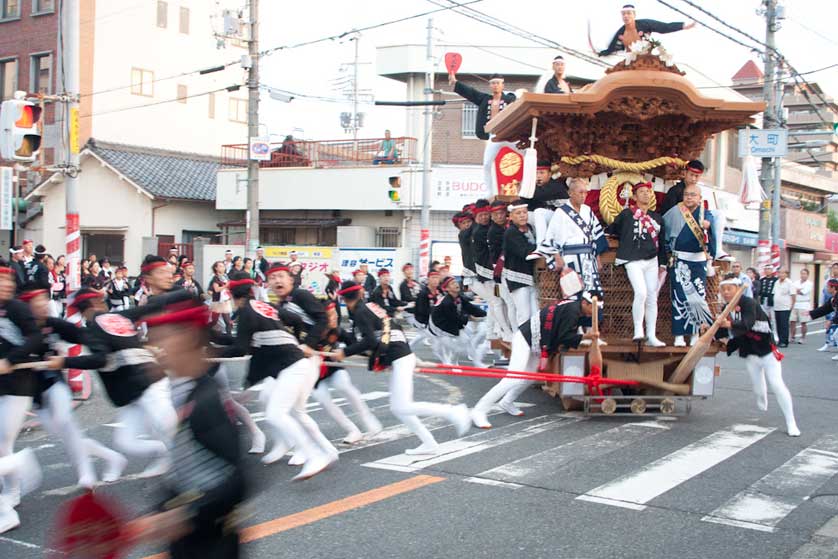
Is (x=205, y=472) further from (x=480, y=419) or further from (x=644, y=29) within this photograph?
(x=644, y=29)

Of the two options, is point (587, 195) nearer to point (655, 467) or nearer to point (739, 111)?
point (739, 111)

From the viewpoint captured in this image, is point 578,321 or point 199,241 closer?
point 578,321

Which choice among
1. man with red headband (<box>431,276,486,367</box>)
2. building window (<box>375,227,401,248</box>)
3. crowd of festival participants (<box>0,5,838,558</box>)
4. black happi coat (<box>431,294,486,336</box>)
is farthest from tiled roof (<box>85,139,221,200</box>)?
crowd of festival participants (<box>0,5,838,558</box>)

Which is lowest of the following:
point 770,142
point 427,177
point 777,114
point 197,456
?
point 197,456

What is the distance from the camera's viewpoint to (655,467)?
25.1 feet

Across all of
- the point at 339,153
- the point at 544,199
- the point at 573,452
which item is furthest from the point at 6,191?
the point at 339,153

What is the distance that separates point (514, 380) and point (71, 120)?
10024 mm

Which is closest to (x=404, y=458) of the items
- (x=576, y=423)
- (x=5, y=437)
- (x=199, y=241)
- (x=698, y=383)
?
(x=576, y=423)

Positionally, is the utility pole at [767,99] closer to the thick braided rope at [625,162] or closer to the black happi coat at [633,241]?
the thick braided rope at [625,162]

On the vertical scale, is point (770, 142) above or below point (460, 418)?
above

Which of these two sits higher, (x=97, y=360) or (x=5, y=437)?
(x=97, y=360)

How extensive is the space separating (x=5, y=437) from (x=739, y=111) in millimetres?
8349

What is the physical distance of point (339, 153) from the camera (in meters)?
31.3

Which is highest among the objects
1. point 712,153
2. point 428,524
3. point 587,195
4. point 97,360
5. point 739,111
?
point 712,153
